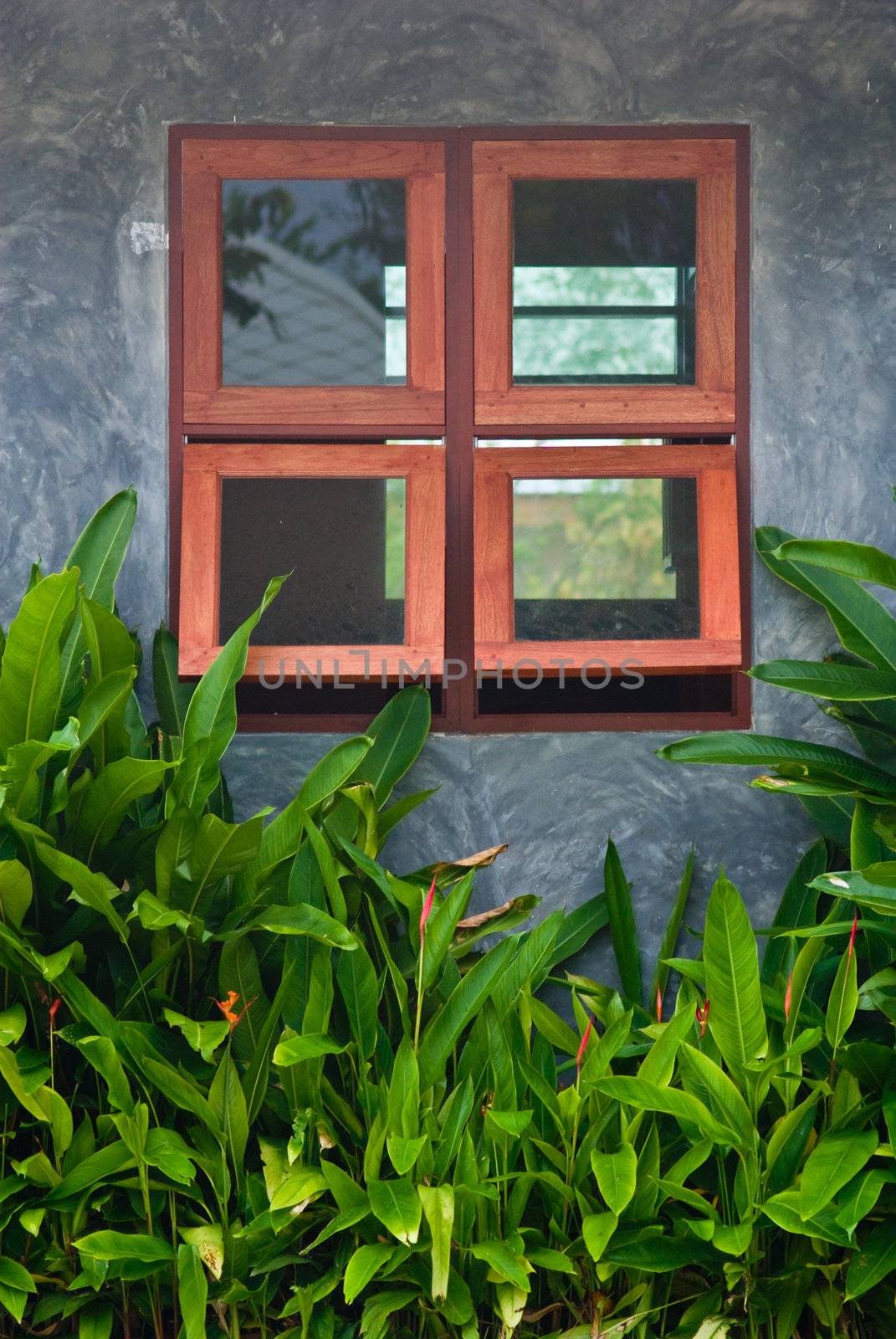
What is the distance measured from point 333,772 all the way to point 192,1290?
867 millimetres

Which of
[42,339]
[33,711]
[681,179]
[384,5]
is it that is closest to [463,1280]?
[33,711]

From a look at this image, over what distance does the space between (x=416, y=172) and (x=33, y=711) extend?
1.45 m

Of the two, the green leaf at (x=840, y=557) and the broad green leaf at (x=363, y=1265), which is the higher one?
the green leaf at (x=840, y=557)

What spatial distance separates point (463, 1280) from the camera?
1959mm

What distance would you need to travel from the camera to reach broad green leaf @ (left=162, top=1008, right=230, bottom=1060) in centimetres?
194

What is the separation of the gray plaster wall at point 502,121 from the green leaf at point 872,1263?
80cm

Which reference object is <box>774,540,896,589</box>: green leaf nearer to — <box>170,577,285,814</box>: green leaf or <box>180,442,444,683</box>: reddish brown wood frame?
<box>180,442,444,683</box>: reddish brown wood frame

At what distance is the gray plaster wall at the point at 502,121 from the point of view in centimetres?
270

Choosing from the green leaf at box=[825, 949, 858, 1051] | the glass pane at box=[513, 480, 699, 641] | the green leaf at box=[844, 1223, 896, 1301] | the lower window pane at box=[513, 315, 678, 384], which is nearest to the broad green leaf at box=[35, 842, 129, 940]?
the glass pane at box=[513, 480, 699, 641]

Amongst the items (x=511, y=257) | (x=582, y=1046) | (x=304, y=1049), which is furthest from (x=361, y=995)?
(x=511, y=257)

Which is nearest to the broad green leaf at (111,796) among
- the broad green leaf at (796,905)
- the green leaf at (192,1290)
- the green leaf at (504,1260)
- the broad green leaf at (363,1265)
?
the green leaf at (192,1290)

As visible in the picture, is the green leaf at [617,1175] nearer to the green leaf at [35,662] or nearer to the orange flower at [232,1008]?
the orange flower at [232,1008]

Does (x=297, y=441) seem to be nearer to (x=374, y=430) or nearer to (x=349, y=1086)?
(x=374, y=430)

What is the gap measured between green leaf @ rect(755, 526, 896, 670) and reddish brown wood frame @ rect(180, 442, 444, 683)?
0.73 metres
